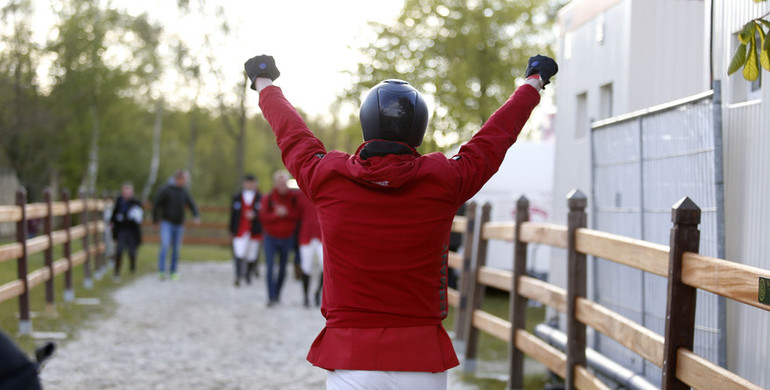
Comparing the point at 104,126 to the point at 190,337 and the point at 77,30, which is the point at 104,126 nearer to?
the point at 77,30

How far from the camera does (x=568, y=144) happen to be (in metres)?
9.52

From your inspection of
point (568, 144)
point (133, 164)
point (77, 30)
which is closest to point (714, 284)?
point (568, 144)

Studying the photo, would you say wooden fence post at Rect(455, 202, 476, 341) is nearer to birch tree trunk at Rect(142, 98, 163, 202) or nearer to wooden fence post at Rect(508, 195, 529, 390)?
wooden fence post at Rect(508, 195, 529, 390)

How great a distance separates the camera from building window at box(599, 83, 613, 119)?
27.7 ft

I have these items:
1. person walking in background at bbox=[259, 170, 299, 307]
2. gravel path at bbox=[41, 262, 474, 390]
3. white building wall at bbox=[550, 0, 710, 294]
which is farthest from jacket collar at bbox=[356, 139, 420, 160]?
person walking in background at bbox=[259, 170, 299, 307]

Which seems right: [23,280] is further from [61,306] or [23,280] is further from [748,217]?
[748,217]

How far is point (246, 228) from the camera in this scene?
54.8 ft

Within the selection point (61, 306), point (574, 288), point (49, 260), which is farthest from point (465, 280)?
point (61, 306)

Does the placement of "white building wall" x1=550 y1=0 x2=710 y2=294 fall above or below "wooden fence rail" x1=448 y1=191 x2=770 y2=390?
above

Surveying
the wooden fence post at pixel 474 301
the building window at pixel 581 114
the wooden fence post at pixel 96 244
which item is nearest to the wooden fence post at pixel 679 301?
the wooden fence post at pixel 474 301

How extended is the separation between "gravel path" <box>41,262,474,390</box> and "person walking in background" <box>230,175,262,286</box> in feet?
5.12

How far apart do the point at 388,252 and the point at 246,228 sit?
45.4 feet

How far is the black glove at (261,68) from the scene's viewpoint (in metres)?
3.40

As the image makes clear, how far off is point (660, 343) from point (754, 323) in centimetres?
71
